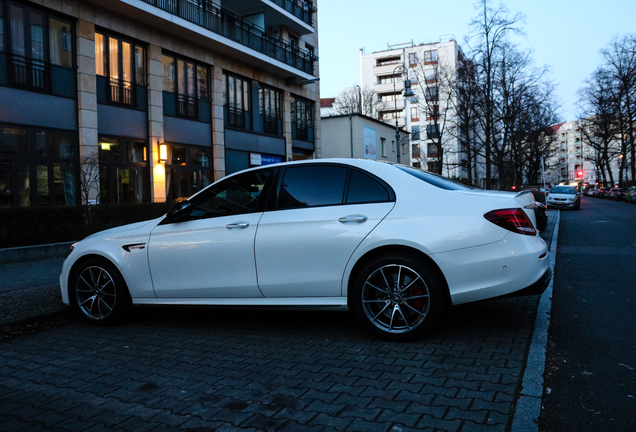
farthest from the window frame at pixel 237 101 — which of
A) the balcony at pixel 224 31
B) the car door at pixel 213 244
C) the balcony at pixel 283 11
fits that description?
the car door at pixel 213 244

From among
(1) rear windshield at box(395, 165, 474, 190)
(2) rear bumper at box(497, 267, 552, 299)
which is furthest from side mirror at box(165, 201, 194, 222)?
(2) rear bumper at box(497, 267, 552, 299)

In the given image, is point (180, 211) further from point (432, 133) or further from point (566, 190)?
point (432, 133)

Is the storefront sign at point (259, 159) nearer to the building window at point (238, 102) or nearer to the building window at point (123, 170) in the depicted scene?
the building window at point (238, 102)

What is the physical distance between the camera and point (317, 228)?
4582 mm

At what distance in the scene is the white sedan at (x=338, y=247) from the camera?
427 centimetres

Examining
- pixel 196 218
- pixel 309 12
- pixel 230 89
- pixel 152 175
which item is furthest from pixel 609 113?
pixel 196 218

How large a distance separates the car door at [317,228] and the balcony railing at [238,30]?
16.6 m

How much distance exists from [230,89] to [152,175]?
6840 millimetres

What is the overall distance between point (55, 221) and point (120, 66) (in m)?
8.49

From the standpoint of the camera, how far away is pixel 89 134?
661 inches

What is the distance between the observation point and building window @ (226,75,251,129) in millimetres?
24094

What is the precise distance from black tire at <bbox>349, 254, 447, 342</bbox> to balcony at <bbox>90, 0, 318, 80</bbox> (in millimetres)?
16543

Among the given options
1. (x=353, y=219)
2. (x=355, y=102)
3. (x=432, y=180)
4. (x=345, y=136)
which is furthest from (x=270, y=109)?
(x=355, y=102)

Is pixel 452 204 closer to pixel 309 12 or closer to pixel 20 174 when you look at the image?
pixel 20 174
